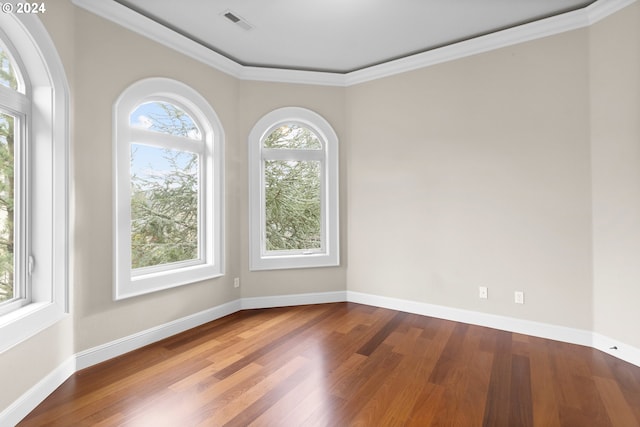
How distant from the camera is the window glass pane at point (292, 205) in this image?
3723 mm

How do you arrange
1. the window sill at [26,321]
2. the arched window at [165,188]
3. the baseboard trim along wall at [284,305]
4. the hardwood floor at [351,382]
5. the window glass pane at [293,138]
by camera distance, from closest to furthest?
the window sill at [26,321] < the hardwood floor at [351,382] < the baseboard trim along wall at [284,305] < the arched window at [165,188] < the window glass pane at [293,138]

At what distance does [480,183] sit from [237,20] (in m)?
2.70

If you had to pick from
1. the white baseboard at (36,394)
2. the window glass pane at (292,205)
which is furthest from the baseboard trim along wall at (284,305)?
the window glass pane at (292,205)

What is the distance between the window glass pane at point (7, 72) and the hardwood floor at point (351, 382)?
6.30 ft

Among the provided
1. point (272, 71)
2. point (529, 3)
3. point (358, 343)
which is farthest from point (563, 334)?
point (272, 71)

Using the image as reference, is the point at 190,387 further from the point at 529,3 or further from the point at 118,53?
the point at 529,3

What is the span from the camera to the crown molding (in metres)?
2.42

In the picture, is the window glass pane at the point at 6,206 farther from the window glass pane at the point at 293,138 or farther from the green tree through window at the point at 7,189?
the window glass pane at the point at 293,138

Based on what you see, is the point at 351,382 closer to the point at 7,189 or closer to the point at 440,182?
the point at 440,182

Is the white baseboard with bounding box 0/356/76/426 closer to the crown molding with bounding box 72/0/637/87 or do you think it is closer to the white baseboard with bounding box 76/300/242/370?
the white baseboard with bounding box 76/300/242/370

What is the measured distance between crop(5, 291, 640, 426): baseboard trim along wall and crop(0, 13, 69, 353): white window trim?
41 cm

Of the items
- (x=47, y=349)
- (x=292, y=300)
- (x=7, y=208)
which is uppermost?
(x=7, y=208)

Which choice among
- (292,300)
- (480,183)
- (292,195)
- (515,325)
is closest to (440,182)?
(480,183)

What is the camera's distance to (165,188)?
9.78ft
